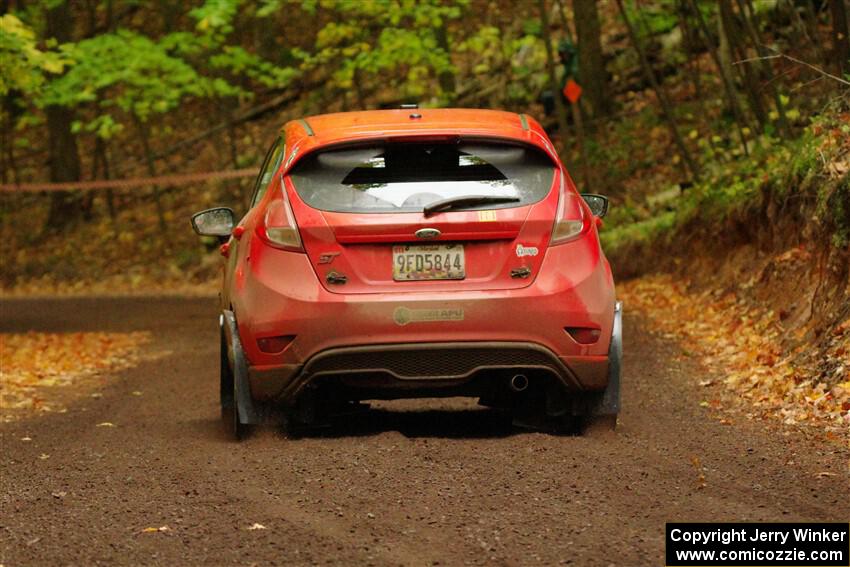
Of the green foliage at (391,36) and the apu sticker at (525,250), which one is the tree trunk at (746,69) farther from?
the apu sticker at (525,250)

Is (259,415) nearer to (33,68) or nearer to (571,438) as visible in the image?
(571,438)

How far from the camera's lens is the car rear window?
7473 millimetres

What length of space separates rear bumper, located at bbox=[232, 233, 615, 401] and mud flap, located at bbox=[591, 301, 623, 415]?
0.35ft

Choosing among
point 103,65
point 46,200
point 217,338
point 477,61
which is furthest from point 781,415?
point 46,200

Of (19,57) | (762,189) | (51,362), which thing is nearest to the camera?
(762,189)

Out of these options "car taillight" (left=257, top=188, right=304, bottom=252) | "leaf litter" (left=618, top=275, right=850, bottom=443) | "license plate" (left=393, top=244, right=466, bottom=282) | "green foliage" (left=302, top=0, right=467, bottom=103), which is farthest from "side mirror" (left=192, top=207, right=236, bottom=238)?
"green foliage" (left=302, top=0, right=467, bottom=103)

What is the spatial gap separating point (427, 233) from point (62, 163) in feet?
92.2

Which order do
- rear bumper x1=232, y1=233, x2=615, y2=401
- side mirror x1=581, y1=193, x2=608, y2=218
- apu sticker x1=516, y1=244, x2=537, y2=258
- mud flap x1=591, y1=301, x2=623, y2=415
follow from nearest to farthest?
rear bumper x1=232, y1=233, x2=615, y2=401 < apu sticker x1=516, y1=244, x2=537, y2=258 < mud flap x1=591, y1=301, x2=623, y2=415 < side mirror x1=581, y1=193, x2=608, y2=218

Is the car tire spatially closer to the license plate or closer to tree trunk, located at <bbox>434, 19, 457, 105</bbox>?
the license plate

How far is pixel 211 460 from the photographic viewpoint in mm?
7496

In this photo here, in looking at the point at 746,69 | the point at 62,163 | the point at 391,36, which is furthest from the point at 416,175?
the point at 62,163

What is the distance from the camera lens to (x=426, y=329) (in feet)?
24.2

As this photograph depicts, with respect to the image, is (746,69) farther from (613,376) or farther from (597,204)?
(613,376)

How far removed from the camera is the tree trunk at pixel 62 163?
33.8 metres
